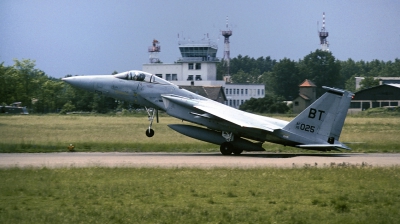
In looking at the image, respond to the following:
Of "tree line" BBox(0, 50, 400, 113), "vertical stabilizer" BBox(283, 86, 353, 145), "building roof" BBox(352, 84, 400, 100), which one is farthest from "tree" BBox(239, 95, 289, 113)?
"vertical stabilizer" BBox(283, 86, 353, 145)

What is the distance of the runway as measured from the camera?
2053cm

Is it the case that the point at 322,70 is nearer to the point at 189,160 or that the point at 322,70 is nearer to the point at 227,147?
the point at 227,147

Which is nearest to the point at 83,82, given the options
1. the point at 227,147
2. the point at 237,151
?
the point at 227,147

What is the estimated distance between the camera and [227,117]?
24578mm

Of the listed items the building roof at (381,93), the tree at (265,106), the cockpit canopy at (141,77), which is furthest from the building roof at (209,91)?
the cockpit canopy at (141,77)

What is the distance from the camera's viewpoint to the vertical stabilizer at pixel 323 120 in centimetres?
2386

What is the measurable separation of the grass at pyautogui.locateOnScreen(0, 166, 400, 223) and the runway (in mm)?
1916

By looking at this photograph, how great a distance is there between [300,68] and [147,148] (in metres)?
68.5

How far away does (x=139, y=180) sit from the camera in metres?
16.5

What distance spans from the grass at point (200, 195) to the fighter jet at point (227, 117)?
536 centimetres

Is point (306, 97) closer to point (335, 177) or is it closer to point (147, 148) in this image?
point (147, 148)

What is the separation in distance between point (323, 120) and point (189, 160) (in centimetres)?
547

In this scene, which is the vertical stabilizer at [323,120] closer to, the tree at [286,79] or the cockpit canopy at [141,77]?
the cockpit canopy at [141,77]

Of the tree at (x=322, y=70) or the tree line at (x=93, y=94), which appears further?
the tree at (x=322, y=70)
